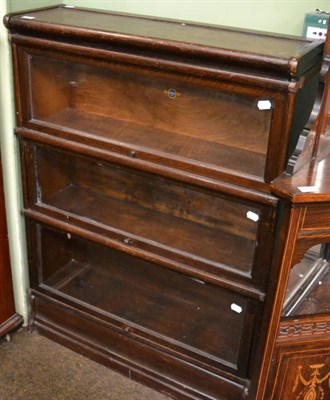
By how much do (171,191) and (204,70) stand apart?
656mm

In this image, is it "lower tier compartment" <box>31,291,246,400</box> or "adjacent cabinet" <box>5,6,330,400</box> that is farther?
"lower tier compartment" <box>31,291,246,400</box>

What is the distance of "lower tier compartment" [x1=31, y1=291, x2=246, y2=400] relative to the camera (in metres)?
1.95

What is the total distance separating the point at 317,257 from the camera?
181 centimetres

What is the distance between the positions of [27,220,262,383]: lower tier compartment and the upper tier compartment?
1.43ft

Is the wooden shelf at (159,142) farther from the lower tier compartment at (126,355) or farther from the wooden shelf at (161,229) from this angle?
the lower tier compartment at (126,355)

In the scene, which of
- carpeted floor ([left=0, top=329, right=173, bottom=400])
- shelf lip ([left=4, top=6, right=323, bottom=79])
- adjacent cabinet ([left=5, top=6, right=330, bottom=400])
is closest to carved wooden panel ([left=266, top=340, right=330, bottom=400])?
adjacent cabinet ([left=5, top=6, right=330, bottom=400])

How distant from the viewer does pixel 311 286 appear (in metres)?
1.72

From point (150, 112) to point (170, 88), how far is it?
0.46ft

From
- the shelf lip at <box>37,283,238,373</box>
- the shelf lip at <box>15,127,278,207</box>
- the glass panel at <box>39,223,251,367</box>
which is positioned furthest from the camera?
the glass panel at <box>39,223,251,367</box>

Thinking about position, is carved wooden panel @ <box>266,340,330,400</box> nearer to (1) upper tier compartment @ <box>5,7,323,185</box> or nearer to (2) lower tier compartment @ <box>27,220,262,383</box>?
(2) lower tier compartment @ <box>27,220,262,383</box>

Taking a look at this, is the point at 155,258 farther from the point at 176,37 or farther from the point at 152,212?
the point at 176,37

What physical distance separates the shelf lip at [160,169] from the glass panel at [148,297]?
0.43 meters

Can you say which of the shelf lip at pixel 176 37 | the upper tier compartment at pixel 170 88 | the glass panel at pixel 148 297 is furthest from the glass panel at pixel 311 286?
the shelf lip at pixel 176 37

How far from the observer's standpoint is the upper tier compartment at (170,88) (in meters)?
1.48
